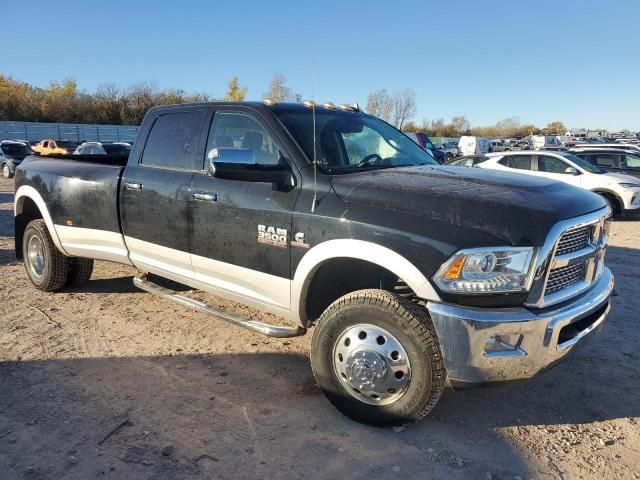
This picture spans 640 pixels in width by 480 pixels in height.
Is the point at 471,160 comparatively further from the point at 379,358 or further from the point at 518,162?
the point at 379,358

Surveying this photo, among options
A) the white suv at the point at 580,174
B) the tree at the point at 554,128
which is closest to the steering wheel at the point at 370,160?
the white suv at the point at 580,174

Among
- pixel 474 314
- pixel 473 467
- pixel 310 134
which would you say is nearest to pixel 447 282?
pixel 474 314

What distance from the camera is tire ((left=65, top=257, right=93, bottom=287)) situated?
5605 millimetres

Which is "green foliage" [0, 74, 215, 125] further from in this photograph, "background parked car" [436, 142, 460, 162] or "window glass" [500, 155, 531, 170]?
"window glass" [500, 155, 531, 170]

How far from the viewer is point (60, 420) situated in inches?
123

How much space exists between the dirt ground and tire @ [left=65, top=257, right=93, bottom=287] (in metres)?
0.97

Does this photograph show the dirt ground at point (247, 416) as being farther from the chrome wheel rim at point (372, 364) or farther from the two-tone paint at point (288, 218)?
the two-tone paint at point (288, 218)

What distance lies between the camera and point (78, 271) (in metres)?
5.67

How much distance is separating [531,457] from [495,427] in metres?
0.33

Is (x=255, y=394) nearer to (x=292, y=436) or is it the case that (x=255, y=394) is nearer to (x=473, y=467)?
(x=292, y=436)

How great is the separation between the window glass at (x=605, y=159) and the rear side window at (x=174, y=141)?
1349 centimetres

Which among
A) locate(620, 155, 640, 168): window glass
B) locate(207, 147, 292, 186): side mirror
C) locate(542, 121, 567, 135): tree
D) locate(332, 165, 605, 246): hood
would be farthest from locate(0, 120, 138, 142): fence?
locate(542, 121, 567, 135): tree

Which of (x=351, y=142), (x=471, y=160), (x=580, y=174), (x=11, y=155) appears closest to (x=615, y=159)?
(x=580, y=174)

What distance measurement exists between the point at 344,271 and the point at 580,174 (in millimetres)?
11160
